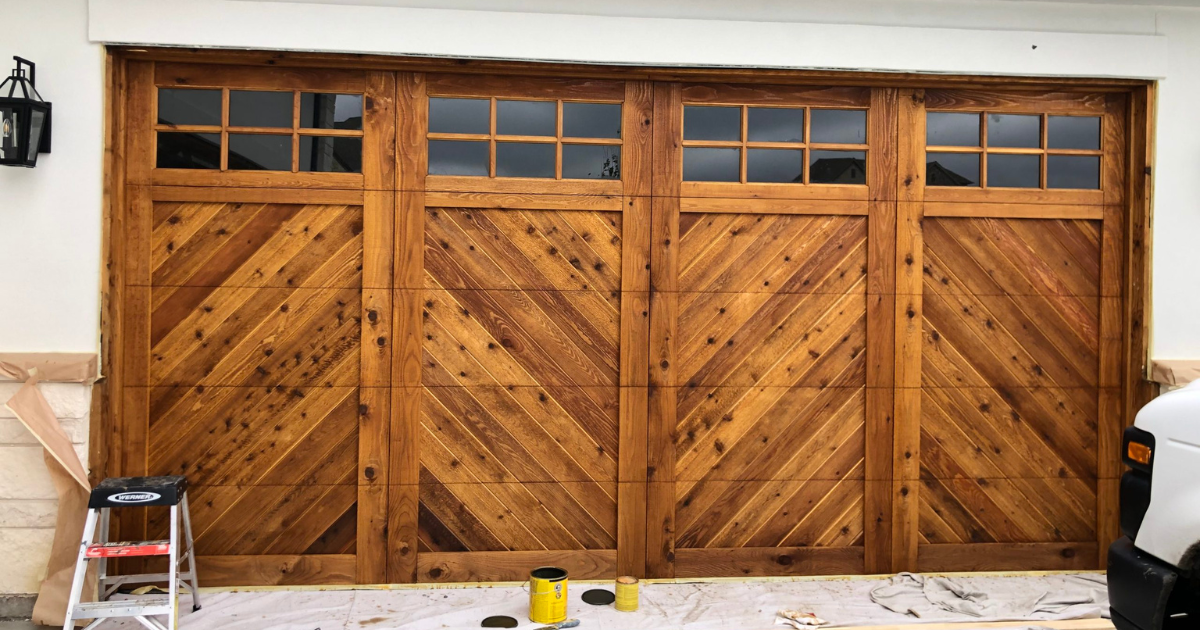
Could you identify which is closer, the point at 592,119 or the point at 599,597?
the point at 599,597

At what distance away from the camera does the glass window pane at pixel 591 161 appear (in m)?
4.55

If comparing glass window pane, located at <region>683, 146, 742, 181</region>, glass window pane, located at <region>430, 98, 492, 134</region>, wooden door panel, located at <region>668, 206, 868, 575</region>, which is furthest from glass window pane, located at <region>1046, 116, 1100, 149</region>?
glass window pane, located at <region>430, 98, 492, 134</region>

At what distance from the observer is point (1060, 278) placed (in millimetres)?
4770

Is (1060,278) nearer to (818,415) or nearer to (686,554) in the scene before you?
(818,415)

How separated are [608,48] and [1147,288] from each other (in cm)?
326

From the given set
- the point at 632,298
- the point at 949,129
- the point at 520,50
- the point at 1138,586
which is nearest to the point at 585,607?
the point at 632,298

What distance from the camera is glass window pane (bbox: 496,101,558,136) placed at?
178 inches

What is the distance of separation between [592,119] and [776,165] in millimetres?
1047

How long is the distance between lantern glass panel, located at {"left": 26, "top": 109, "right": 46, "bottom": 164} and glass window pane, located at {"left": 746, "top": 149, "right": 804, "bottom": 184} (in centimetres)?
355

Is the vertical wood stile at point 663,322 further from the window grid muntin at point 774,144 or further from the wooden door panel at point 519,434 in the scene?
the wooden door panel at point 519,434

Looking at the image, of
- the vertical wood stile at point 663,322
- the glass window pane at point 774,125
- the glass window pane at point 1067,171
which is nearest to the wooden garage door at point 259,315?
the vertical wood stile at point 663,322

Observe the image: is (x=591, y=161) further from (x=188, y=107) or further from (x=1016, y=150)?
(x=1016, y=150)

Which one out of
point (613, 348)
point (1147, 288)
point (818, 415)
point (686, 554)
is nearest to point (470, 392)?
point (613, 348)

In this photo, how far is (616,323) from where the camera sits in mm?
4570
